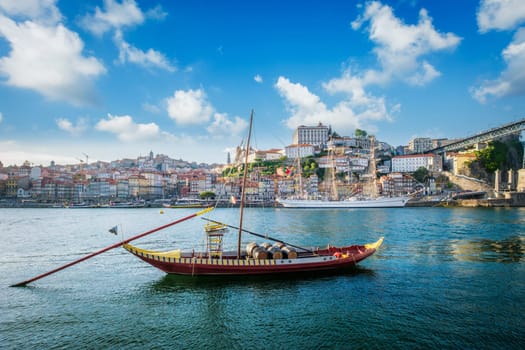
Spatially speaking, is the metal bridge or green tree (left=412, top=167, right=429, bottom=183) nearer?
the metal bridge

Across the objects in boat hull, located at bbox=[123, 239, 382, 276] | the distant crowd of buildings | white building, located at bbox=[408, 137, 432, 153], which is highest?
white building, located at bbox=[408, 137, 432, 153]

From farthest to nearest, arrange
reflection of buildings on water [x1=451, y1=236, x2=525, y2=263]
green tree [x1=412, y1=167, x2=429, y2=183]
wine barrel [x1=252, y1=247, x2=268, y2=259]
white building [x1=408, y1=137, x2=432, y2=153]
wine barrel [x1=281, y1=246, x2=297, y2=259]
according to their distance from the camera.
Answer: white building [x1=408, y1=137, x2=432, y2=153] → green tree [x1=412, y1=167, x2=429, y2=183] → reflection of buildings on water [x1=451, y1=236, x2=525, y2=263] → wine barrel [x1=281, y1=246, x2=297, y2=259] → wine barrel [x1=252, y1=247, x2=268, y2=259]

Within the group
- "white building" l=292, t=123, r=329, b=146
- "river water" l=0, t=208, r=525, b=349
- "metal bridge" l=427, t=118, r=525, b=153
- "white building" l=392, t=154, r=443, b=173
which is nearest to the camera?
"river water" l=0, t=208, r=525, b=349

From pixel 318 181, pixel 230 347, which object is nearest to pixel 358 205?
pixel 318 181

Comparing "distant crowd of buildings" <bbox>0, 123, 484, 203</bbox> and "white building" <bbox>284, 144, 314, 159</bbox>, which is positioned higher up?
"white building" <bbox>284, 144, 314, 159</bbox>

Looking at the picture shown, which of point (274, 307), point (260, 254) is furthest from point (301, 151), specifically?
point (274, 307)

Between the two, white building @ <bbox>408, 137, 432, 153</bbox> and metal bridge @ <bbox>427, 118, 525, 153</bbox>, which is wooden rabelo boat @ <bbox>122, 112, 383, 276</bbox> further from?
white building @ <bbox>408, 137, 432, 153</bbox>

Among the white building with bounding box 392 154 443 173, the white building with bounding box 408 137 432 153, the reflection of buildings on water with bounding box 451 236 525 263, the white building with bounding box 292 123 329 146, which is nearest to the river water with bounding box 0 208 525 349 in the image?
the reflection of buildings on water with bounding box 451 236 525 263

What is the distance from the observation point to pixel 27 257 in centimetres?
2141

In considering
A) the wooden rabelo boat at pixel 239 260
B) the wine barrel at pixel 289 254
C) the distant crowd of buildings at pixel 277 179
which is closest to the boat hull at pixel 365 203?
the distant crowd of buildings at pixel 277 179

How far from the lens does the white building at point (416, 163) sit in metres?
106

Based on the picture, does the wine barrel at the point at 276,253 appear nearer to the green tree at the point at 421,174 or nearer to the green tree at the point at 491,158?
the green tree at the point at 421,174

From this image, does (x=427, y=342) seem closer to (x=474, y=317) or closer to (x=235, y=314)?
(x=474, y=317)

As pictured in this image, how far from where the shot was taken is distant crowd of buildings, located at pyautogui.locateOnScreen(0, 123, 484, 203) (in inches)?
3910
